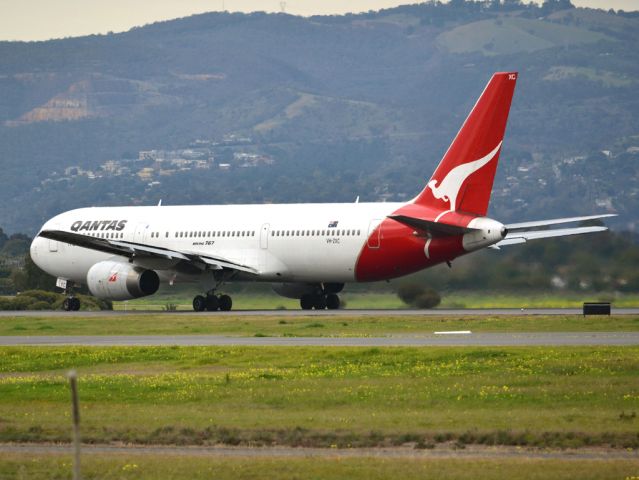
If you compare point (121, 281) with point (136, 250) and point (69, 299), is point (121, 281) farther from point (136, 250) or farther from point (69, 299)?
point (69, 299)

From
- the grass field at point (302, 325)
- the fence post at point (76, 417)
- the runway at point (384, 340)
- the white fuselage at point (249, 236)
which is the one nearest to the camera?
the fence post at point (76, 417)

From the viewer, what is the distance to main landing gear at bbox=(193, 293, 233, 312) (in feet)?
190

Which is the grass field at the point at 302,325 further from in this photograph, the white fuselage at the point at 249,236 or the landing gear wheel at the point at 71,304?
the landing gear wheel at the point at 71,304

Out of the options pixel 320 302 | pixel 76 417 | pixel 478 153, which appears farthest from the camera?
pixel 320 302

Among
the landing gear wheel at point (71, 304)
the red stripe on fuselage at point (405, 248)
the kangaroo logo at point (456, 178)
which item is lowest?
the landing gear wheel at point (71, 304)

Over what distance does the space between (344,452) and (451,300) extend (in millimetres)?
35548

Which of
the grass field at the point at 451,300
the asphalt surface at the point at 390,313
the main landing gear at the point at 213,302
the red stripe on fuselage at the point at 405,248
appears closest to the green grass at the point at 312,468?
the asphalt surface at the point at 390,313

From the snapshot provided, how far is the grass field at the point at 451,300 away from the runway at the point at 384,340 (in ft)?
47.6

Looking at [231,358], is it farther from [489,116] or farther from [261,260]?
[261,260]

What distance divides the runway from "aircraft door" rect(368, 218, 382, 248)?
457 inches

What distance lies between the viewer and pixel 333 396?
27.3m

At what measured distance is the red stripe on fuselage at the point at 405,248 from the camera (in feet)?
169

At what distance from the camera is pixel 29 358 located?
36188mm

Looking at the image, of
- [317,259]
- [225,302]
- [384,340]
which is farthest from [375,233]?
[384,340]
